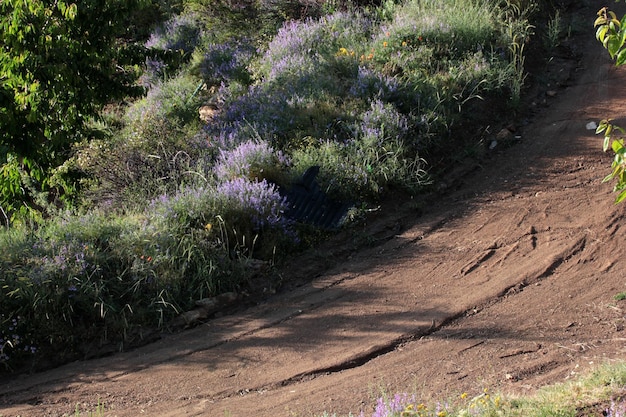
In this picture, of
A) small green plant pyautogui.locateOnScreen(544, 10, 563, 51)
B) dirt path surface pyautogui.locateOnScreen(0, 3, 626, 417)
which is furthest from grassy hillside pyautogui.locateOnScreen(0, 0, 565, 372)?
dirt path surface pyautogui.locateOnScreen(0, 3, 626, 417)

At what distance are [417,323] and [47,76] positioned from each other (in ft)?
13.4

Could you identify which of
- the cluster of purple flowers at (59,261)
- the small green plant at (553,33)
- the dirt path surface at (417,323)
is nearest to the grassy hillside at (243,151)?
the cluster of purple flowers at (59,261)

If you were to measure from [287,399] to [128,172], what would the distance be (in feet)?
13.6

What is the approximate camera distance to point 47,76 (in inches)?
259

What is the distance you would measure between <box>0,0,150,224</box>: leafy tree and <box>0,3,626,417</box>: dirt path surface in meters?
2.57

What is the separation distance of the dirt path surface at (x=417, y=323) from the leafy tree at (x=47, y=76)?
2573mm

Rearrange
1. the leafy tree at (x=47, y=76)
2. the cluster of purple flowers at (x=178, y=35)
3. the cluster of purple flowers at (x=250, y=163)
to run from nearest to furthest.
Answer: the leafy tree at (x=47, y=76), the cluster of purple flowers at (x=250, y=163), the cluster of purple flowers at (x=178, y=35)

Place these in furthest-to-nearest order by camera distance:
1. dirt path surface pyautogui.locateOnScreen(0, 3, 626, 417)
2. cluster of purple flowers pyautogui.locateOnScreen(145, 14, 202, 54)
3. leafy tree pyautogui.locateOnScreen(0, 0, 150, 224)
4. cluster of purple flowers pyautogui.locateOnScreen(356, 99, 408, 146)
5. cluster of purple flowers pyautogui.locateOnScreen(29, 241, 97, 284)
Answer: cluster of purple flowers pyautogui.locateOnScreen(145, 14, 202, 54) < cluster of purple flowers pyautogui.locateOnScreen(356, 99, 408, 146) < leafy tree pyautogui.locateOnScreen(0, 0, 150, 224) < cluster of purple flowers pyautogui.locateOnScreen(29, 241, 97, 284) < dirt path surface pyautogui.locateOnScreen(0, 3, 626, 417)

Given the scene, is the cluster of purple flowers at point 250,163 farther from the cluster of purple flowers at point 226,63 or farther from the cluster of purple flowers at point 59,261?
the cluster of purple flowers at point 226,63

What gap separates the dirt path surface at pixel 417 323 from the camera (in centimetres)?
475

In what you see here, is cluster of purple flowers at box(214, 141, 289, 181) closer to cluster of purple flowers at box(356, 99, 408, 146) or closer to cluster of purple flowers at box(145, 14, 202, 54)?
cluster of purple flowers at box(356, 99, 408, 146)

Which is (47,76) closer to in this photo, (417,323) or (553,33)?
(417,323)

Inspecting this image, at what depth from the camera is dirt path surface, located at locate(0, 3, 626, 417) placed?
15.6ft

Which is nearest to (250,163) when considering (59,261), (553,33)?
(59,261)
